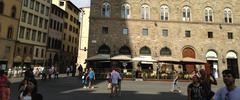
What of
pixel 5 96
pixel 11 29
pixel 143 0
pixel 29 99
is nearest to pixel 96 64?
pixel 143 0

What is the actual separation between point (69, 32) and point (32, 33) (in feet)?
50.6

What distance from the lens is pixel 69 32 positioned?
57094 mm

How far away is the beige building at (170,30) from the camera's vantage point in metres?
34.3

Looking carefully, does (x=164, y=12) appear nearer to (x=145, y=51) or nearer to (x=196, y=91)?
(x=145, y=51)

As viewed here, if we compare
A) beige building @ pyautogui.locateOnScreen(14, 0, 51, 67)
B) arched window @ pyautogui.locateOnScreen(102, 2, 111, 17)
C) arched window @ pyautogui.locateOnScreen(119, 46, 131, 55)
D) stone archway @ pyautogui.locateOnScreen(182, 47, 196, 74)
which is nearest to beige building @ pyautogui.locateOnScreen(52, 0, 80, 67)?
beige building @ pyautogui.locateOnScreen(14, 0, 51, 67)

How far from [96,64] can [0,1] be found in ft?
51.4

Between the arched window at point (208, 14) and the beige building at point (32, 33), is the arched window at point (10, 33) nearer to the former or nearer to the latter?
the beige building at point (32, 33)

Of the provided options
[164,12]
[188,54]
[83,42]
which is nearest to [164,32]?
[164,12]

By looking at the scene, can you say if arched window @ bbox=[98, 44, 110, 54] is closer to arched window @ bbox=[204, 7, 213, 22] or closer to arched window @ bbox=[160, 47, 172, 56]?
arched window @ bbox=[160, 47, 172, 56]

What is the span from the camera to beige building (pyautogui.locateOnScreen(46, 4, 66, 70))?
47.2 meters

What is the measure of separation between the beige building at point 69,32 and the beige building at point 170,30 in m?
21.0

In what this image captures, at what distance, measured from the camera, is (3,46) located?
115ft

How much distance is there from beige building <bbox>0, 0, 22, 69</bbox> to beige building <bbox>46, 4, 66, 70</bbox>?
31.7 ft

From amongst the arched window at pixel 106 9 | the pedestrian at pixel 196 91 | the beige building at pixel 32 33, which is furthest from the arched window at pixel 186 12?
the pedestrian at pixel 196 91
